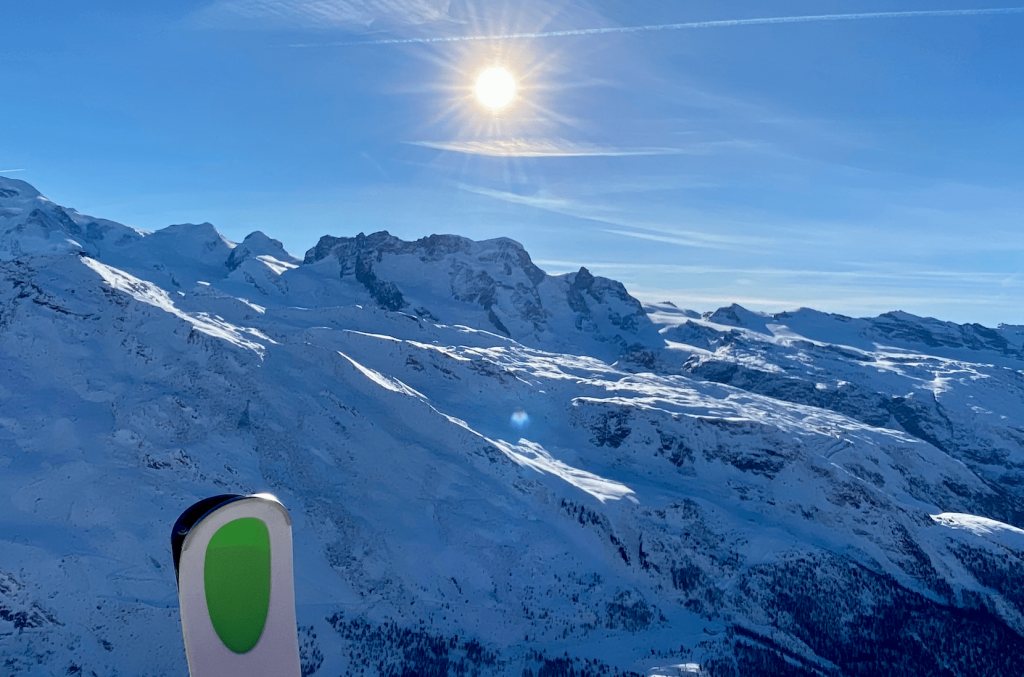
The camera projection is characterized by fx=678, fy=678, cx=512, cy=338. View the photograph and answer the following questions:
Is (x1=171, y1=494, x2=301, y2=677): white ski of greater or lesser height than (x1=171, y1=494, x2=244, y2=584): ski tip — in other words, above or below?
below

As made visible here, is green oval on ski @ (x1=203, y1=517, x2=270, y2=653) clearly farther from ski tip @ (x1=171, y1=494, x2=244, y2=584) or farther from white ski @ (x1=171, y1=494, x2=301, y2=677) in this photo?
ski tip @ (x1=171, y1=494, x2=244, y2=584)

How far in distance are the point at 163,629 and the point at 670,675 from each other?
86.5 m

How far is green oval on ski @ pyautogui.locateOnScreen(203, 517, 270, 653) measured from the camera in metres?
12.8

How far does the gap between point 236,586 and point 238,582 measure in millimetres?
78

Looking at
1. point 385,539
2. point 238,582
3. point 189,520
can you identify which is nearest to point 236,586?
point 238,582

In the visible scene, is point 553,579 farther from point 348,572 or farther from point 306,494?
point 306,494

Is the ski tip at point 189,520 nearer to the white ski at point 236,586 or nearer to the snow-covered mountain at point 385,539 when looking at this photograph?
the white ski at point 236,586

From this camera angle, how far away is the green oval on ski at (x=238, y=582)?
12.8 m

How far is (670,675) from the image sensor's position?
125m

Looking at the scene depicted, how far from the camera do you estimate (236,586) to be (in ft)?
42.5

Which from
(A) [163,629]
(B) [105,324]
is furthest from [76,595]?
(B) [105,324]

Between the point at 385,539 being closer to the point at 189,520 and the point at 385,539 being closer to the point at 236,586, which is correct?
the point at 236,586

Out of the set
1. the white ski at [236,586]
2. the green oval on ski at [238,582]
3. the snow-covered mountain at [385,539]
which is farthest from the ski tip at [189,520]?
the snow-covered mountain at [385,539]

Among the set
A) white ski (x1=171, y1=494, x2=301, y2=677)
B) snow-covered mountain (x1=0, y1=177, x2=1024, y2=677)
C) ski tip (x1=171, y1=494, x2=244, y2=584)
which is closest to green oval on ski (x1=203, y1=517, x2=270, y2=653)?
white ski (x1=171, y1=494, x2=301, y2=677)
